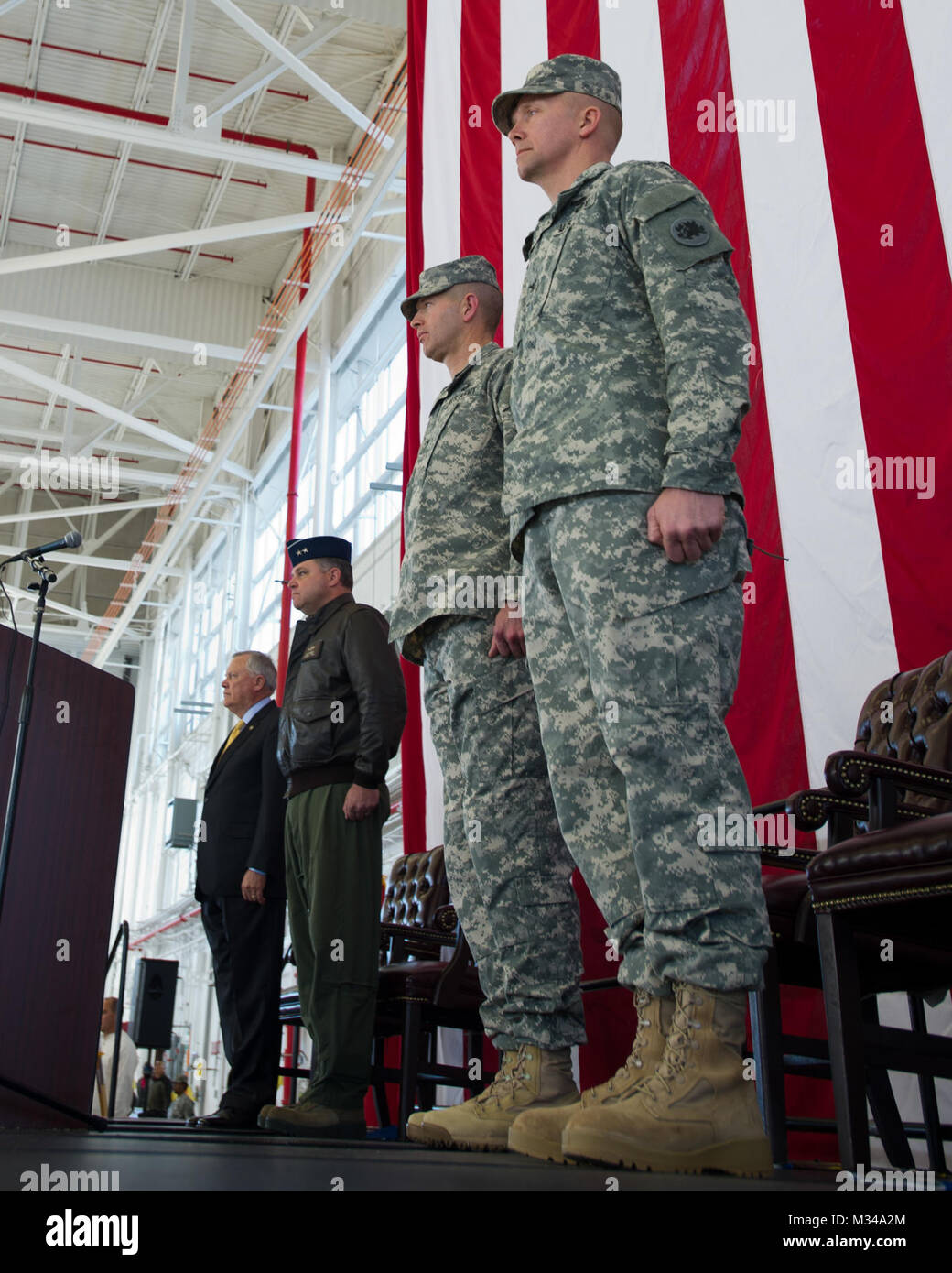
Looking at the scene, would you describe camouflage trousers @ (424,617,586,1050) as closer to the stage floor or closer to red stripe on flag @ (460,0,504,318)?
the stage floor

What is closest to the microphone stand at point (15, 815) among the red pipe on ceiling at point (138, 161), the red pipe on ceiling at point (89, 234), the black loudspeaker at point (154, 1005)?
the black loudspeaker at point (154, 1005)

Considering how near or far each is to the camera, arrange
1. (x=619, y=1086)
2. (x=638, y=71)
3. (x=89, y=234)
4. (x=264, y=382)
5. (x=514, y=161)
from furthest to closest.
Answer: (x=89, y=234), (x=264, y=382), (x=514, y=161), (x=638, y=71), (x=619, y=1086)

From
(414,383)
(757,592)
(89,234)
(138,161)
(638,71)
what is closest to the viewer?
(757,592)

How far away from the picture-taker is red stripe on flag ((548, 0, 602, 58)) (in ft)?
12.4

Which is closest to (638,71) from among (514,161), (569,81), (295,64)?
A: (514,161)

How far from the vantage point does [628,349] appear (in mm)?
1636

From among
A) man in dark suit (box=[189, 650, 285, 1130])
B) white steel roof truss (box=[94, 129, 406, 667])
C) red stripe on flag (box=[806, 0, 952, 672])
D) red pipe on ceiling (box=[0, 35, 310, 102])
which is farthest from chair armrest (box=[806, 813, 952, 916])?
red pipe on ceiling (box=[0, 35, 310, 102])

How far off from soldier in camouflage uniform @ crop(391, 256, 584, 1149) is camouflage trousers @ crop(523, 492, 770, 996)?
29cm

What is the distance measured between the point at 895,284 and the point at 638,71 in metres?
1.32

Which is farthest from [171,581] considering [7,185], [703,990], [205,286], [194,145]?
[703,990]

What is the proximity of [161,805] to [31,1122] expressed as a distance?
49.5ft

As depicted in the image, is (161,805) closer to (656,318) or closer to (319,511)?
(319,511)

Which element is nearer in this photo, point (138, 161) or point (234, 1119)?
point (234, 1119)

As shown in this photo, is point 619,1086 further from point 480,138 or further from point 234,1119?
point 480,138
